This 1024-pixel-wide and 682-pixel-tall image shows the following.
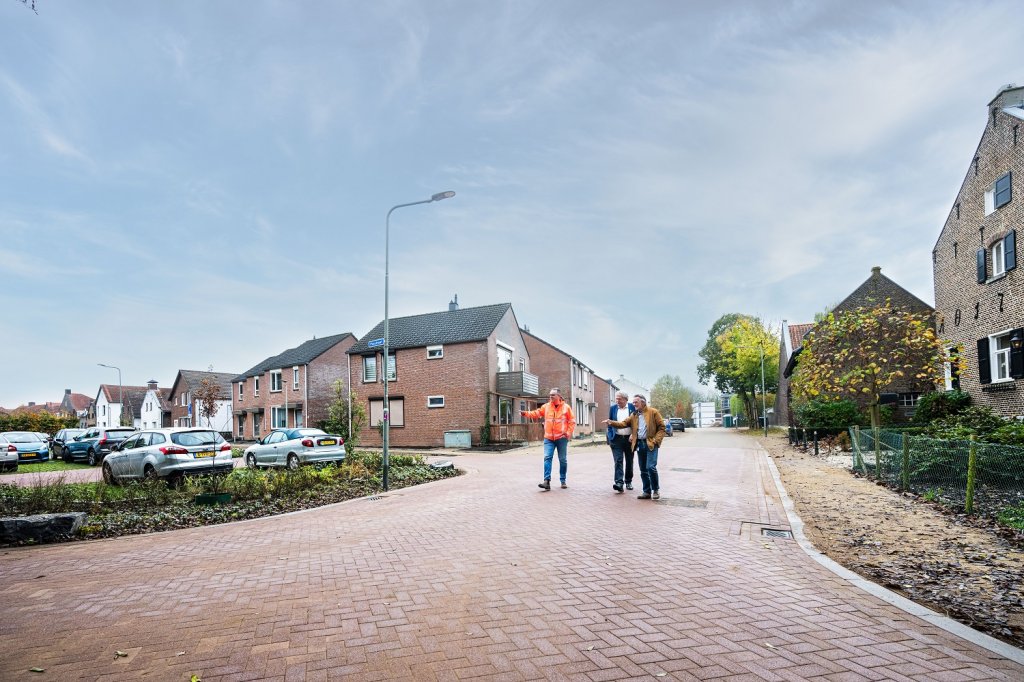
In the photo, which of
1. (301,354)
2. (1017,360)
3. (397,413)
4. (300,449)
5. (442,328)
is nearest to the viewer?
(1017,360)

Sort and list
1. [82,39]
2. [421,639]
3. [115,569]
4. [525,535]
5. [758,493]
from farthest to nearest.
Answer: [758,493] → [525,535] → [115,569] → [82,39] → [421,639]

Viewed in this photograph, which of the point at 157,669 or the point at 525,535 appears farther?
the point at 525,535

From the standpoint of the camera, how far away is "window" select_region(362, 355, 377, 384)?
35.3 metres

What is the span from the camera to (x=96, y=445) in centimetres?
2359

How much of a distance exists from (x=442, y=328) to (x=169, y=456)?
22.1 metres

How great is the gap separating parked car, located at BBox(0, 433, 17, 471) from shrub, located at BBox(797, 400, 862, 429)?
3011 centimetres

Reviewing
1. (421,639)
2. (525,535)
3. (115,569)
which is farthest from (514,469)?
(421,639)

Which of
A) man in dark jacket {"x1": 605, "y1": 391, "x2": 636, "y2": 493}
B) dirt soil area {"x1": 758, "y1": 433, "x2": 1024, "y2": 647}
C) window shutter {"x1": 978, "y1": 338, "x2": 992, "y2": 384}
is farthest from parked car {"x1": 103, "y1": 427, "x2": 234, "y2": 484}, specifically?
window shutter {"x1": 978, "y1": 338, "x2": 992, "y2": 384}

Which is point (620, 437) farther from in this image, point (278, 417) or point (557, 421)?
point (278, 417)

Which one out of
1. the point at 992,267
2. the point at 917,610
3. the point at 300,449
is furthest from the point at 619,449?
the point at 992,267

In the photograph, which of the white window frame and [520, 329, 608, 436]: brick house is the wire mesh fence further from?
[520, 329, 608, 436]: brick house

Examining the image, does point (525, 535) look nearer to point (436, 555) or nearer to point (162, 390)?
point (436, 555)

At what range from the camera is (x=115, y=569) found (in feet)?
19.9

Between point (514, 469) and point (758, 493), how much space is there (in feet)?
22.9
